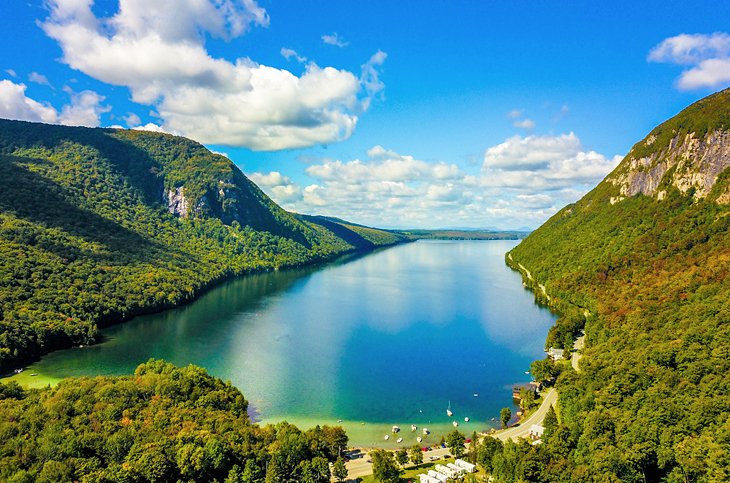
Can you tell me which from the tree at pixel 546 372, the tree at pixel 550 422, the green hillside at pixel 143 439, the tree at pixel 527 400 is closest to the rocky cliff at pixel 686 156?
the tree at pixel 546 372

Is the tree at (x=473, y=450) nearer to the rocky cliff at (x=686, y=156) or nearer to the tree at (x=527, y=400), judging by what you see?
the tree at (x=527, y=400)

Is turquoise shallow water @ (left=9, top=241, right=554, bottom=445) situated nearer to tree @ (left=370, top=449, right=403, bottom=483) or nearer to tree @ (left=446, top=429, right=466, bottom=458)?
tree @ (left=446, top=429, right=466, bottom=458)

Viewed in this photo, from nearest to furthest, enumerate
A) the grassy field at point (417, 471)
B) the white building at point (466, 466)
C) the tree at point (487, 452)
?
1. the grassy field at point (417, 471)
2. the white building at point (466, 466)
3. the tree at point (487, 452)

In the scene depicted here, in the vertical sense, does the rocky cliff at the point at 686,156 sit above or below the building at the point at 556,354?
above

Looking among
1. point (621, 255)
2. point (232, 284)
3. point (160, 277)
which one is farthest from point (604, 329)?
point (232, 284)

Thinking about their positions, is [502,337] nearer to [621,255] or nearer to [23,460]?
[621,255]

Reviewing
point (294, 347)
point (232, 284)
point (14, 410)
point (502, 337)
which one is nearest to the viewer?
point (14, 410)

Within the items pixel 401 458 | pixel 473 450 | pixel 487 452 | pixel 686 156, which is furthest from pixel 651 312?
pixel 686 156
